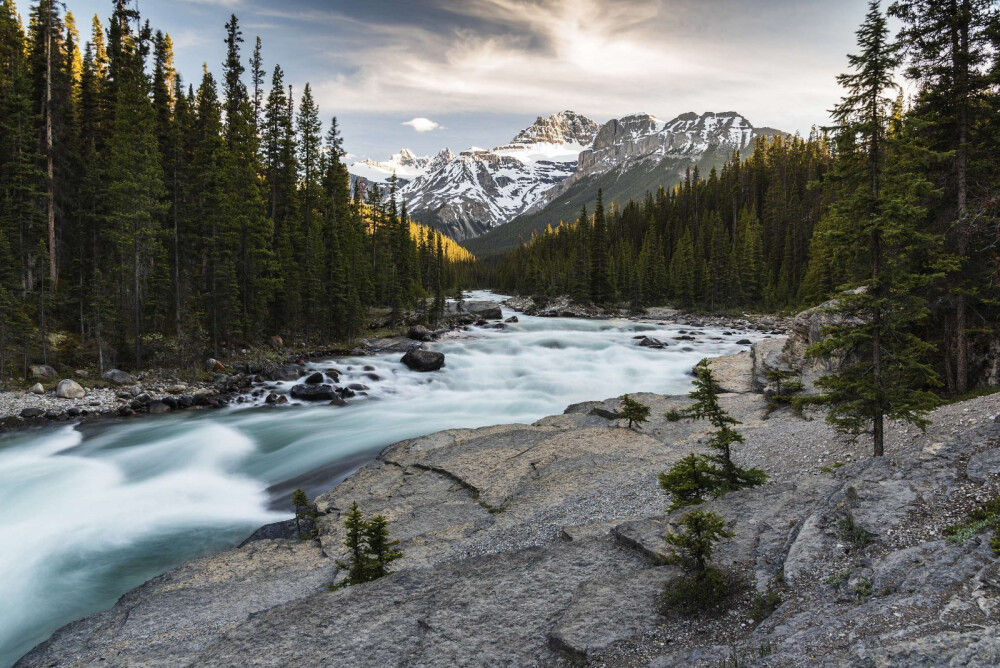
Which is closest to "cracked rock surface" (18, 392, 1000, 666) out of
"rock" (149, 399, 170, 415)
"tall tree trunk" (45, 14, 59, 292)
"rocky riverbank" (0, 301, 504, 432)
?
"rock" (149, 399, 170, 415)

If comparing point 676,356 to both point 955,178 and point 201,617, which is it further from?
point 201,617

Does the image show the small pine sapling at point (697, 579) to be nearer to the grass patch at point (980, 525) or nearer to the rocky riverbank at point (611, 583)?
the rocky riverbank at point (611, 583)

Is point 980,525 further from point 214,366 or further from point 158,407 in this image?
point 214,366

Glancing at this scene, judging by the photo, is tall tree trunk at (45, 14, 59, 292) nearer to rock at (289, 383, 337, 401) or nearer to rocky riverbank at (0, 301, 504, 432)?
rocky riverbank at (0, 301, 504, 432)

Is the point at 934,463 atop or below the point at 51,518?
atop

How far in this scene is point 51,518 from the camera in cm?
1155

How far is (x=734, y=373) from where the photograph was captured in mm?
20391

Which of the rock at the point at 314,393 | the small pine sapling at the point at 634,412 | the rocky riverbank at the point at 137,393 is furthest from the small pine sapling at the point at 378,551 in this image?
the rock at the point at 314,393

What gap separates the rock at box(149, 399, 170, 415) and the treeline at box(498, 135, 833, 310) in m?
65.8

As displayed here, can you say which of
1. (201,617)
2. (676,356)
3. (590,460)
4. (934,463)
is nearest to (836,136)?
Result: (934,463)

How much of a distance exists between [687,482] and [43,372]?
95.1ft

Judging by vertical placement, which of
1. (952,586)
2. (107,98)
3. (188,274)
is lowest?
(952,586)

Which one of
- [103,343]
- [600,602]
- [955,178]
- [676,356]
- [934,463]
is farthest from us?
[676,356]

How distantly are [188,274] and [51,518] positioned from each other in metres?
22.0
